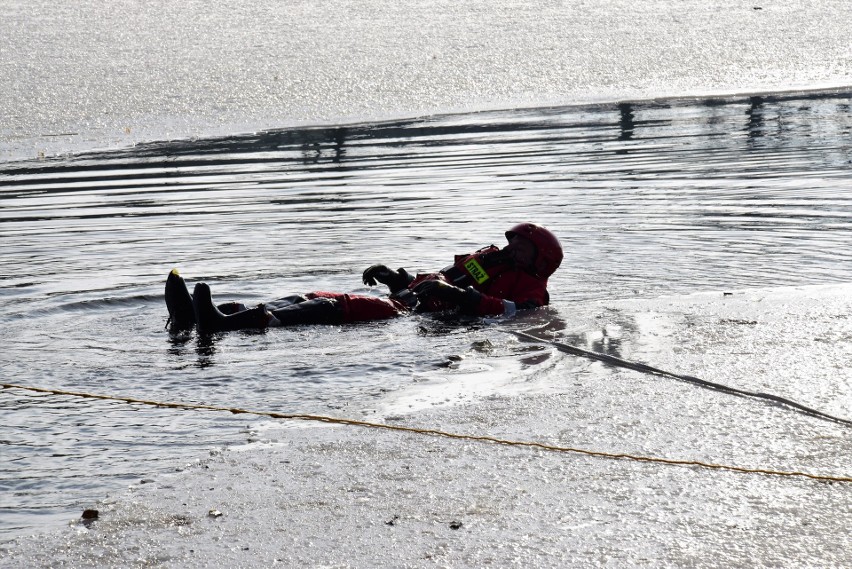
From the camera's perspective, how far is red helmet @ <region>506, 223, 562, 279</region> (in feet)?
28.5

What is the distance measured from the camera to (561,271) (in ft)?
32.9

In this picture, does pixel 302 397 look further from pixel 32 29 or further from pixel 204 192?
pixel 32 29

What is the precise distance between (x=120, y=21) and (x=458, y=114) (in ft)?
36.3

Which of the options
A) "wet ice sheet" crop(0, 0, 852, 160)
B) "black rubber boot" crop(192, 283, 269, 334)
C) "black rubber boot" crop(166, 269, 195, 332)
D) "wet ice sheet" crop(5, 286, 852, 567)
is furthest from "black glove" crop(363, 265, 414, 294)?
"wet ice sheet" crop(0, 0, 852, 160)

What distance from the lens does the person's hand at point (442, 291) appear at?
26.9 ft

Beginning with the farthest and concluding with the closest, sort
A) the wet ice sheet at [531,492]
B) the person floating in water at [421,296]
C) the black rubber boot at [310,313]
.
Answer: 1. the black rubber boot at [310,313]
2. the person floating in water at [421,296]
3. the wet ice sheet at [531,492]

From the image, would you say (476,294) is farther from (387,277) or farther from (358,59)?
(358,59)

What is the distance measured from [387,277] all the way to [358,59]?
15.5 metres

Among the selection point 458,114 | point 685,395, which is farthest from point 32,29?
point 685,395

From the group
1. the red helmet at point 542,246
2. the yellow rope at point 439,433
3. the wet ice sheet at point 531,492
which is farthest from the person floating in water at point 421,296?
the wet ice sheet at point 531,492

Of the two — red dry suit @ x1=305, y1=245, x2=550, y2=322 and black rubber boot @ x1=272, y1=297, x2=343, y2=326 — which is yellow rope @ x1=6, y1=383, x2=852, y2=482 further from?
red dry suit @ x1=305, y1=245, x2=550, y2=322

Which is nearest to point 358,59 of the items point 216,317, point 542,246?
point 542,246

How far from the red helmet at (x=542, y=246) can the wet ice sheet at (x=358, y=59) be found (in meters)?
10.8

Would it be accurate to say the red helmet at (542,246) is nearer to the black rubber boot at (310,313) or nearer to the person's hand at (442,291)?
the person's hand at (442,291)
